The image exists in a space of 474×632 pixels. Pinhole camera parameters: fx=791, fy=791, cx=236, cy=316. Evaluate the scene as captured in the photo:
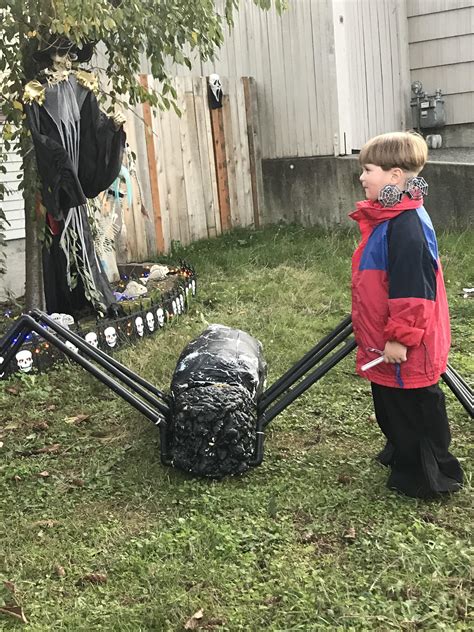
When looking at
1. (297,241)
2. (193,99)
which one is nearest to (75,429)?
(297,241)

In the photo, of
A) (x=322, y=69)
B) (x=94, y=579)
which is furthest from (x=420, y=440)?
(x=322, y=69)

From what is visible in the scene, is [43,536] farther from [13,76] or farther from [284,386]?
[13,76]

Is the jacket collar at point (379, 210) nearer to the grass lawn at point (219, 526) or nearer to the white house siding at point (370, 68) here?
the grass lawn at point (219, 526)

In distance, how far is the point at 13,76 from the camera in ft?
17.8

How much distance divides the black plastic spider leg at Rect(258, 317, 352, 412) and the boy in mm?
285

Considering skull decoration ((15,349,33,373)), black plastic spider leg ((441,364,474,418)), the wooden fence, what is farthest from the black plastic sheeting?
the wooden fence

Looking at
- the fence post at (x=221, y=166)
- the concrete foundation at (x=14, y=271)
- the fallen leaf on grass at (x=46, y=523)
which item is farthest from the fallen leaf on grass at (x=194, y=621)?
the fence post at (x=221, y=166)

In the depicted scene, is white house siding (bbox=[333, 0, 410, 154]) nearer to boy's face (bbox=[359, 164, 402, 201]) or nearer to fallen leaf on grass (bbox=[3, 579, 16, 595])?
boy's face (bbox=[359, 164, 402, 201])

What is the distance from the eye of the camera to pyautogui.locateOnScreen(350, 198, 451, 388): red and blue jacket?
3.01 metres

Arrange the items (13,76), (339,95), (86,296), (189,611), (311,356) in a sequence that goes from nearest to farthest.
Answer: (189,611) < (311,356) < (13,76) < (86,296) < (339,95)

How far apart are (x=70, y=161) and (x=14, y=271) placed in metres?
2.19

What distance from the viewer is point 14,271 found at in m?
7.17

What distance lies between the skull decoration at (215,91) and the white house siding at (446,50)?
8.32 feet

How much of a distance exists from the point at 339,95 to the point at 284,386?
587cm
